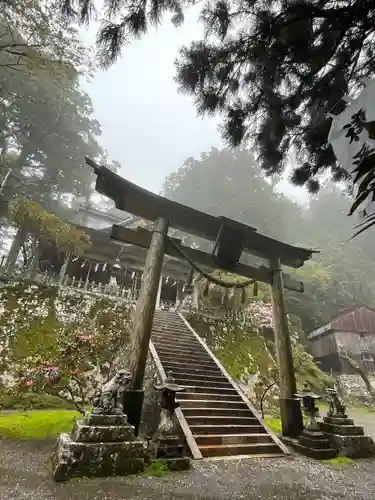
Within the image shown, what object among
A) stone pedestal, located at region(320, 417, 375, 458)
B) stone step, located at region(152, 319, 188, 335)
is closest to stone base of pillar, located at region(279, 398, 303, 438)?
stone pedestal, located at region(320, 417, 375, 458)

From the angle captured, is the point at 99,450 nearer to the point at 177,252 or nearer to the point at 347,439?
the point at 177,252

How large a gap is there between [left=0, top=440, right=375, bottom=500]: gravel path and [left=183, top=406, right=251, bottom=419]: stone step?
1.64 metres

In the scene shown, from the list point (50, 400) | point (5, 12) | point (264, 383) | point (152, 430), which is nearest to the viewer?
point (152, 430)

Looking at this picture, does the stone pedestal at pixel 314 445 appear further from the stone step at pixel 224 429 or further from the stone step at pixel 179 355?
the stone step at pixel 179 355

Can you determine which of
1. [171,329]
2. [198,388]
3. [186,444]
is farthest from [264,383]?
[186,444]

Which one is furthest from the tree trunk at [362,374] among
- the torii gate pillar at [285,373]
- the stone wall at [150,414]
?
the stone wall at [150,414]

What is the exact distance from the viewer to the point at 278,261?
7672mm

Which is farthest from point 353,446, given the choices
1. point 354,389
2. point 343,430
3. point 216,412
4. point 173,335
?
point 354,389

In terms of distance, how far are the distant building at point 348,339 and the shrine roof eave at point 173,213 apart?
18.2m

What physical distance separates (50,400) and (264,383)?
8.44m

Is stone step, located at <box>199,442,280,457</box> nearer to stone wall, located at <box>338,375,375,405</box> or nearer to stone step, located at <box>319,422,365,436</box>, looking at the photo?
stone step, located at <box>319,422,365,436</box>

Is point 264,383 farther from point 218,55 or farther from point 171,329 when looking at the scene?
point 218,55

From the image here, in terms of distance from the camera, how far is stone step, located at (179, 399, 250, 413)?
21.7 feet

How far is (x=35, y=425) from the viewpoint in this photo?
19.8ft
